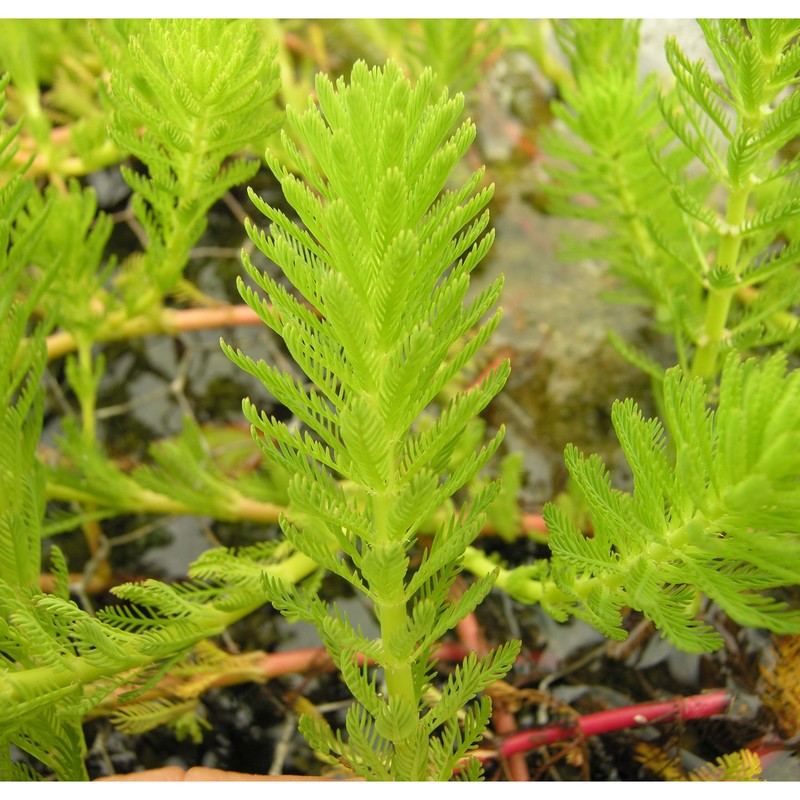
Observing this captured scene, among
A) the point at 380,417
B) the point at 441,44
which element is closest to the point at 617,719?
the point at 380,417

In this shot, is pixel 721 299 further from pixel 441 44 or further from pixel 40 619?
pixel 40 619

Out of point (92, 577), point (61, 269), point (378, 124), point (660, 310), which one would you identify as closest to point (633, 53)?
point (660, 310)

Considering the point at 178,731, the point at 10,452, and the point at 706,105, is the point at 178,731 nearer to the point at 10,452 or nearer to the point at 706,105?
the point at 10,452

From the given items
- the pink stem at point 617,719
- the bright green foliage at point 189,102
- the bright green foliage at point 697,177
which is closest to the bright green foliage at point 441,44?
the bright green foliage at point 697,177

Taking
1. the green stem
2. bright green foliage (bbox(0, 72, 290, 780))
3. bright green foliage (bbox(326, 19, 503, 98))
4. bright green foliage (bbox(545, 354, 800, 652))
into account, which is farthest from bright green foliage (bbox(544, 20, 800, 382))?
bright green foliage (bbox(0, 72, 290, 780))

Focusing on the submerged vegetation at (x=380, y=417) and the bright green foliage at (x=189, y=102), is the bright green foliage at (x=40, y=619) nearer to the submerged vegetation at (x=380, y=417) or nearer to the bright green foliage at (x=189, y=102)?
the submerged vegetation at (x=380, y=417)

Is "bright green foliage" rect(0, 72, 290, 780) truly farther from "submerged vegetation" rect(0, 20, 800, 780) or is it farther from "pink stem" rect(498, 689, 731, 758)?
"pink stem" rect(498, 689, 731, 758)

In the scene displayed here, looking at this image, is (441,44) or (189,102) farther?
(441,44)
